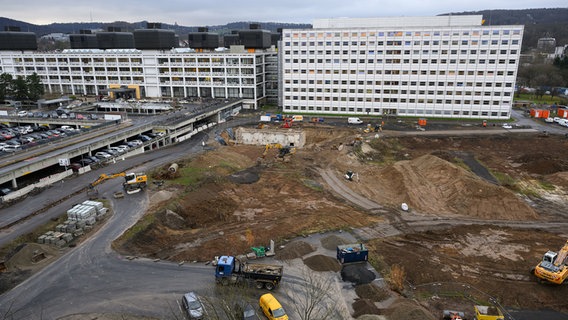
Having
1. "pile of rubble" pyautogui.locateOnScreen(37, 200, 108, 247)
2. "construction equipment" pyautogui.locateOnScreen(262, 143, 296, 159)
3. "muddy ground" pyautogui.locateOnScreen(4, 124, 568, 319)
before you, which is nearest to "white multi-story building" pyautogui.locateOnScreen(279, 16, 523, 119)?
"muddy ground" pyautogui.locateOnScreen(4, 124, 568, 319)

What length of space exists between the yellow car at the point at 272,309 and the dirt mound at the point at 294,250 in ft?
28.1

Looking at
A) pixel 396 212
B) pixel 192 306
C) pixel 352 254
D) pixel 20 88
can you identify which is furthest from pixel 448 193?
pixel 20 88

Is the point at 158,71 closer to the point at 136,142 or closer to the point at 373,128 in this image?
the point at 136,142

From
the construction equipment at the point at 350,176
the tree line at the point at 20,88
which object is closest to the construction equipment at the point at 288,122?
the construction equipment at the point at 350,176

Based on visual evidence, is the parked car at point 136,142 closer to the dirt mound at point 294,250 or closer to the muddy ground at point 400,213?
the muddy ground at point 400,213

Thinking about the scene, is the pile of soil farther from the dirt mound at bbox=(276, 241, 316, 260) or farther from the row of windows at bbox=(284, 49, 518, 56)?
the row of windows at bbox=(284, 49, 518, 56)

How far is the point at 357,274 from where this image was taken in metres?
32.8

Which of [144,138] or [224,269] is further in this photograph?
[144,138]

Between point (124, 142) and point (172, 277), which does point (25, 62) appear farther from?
point (172, 277)

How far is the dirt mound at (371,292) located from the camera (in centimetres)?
2966

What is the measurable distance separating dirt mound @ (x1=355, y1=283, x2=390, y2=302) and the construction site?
0.28ft

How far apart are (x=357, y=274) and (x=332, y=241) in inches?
233

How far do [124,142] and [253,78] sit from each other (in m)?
47.0

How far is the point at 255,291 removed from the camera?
30.2 metres
